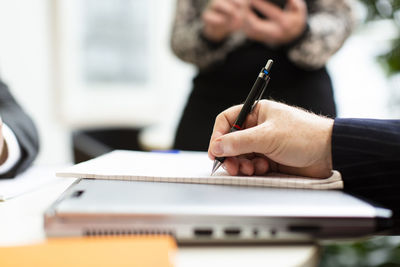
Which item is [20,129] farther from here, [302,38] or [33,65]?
[33,65]

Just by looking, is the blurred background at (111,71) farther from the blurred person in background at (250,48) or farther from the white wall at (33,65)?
the blurred person in background at (250,48)

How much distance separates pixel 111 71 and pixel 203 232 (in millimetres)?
2119

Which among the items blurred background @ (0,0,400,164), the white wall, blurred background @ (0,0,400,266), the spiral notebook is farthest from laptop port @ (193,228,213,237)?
the white wall

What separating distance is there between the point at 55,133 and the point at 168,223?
1.94 metres

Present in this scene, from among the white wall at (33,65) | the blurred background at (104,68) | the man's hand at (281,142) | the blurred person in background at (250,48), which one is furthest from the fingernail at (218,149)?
the white wall at (33,65)

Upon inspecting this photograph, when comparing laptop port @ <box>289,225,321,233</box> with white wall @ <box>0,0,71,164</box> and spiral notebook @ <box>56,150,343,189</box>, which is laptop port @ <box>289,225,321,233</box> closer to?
spiral notebook @ <box>56,150,343,189</box>

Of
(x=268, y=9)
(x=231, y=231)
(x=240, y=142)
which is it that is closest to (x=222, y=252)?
(x=231, y=231)

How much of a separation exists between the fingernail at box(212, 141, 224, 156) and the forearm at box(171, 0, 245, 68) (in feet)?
1.50

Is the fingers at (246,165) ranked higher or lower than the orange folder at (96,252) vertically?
higher

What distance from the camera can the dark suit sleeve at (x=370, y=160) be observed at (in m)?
0.39

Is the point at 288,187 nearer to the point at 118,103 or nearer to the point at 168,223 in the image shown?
the point at 168,223

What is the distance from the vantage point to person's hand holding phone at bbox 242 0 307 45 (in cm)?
70

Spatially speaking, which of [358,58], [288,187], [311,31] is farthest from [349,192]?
[358,58]

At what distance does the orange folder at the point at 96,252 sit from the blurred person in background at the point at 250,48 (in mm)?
421
